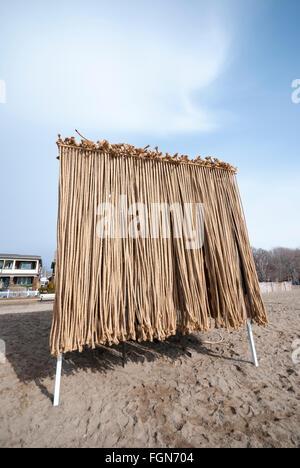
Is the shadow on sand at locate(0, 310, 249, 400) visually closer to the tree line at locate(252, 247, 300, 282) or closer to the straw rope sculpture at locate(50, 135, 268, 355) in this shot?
the straw rope sculpture at locate(50, 135, 268, 355)

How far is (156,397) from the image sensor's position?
1816mm

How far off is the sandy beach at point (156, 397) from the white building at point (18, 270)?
26.0 metres

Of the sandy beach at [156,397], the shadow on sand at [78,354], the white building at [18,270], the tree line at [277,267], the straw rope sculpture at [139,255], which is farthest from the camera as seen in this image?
the tree line at [277,267]

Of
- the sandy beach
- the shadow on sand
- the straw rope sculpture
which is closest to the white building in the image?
the shadow on sand

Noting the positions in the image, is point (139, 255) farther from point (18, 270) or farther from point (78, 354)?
point (18, 270)

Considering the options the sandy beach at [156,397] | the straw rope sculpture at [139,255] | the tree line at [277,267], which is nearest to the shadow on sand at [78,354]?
the sandy beach at [156,397]

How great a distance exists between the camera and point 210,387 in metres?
1.95

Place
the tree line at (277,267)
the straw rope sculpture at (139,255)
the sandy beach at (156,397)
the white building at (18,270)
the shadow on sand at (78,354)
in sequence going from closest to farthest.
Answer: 1. the sandy beach at (156,397)
2. the straw rope sculpture at (139,255)
3. the shadow on sand at (78,354)
4. the white building at (18,270)
5. the tree line at (277,267)

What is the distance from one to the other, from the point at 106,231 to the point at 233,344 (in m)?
2.64

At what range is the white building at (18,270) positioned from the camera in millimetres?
24219

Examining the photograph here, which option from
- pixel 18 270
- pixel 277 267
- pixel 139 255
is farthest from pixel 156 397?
pixel 277 267

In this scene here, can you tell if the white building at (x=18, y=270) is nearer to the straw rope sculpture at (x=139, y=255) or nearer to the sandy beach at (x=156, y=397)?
the sandy beach at (x=156, y=397)

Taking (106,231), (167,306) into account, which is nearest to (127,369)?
(167,306)

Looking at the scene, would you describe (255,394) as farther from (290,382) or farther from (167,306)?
(167,306)
